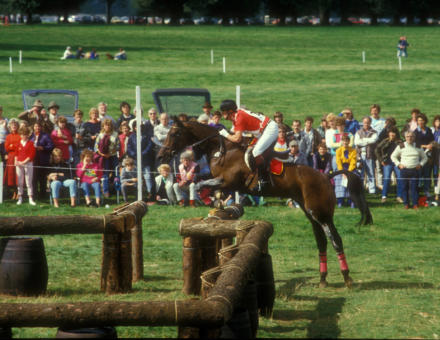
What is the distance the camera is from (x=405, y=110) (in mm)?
36188

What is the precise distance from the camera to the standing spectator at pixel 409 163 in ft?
69.1

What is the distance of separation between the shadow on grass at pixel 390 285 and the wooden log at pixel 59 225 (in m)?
4.13

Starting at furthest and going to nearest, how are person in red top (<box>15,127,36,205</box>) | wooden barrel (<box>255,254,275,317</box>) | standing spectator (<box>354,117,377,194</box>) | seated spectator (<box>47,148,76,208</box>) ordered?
standing spectator (<box>354,117,377,194</box>) → person in red top (<box>15,127,36,205</box>) → seated spectator (<box>47,148,76,208</box>) → wooden barrel (<box>255,254,275,317</box>)

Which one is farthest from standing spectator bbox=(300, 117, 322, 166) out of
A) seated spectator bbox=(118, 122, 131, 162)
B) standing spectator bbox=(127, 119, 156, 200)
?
seated spectator bbox=(118, 122, 131, 162)

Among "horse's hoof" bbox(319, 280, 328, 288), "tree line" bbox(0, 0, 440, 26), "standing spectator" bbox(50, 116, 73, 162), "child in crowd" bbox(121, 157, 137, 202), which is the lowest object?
"horse's hoof" bbox(319, 280, 328, 288)

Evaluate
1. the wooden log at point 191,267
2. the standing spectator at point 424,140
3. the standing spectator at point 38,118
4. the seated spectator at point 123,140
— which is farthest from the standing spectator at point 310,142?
the wooden log at point 191,267

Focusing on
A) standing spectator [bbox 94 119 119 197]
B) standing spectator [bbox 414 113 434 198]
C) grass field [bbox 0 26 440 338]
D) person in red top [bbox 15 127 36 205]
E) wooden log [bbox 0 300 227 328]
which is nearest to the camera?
wooden log [bbox 0 300 227 328]

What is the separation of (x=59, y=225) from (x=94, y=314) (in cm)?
439

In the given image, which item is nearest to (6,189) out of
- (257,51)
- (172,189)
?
(172,189)

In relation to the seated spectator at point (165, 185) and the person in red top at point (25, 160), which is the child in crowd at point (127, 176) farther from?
the person in red top at point (25, 160)

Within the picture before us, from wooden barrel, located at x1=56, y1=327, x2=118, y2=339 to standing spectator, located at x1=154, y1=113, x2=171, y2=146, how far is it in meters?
14.3

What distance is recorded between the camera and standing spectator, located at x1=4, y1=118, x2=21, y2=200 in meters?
20.9

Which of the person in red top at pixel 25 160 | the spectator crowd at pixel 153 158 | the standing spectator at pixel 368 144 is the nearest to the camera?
the person in red top at pixel 25 160

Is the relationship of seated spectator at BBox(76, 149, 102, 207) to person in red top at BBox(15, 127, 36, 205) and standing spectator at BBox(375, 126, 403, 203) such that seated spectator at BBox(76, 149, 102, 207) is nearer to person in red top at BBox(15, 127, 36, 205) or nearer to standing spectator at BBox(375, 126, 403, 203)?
person in red top at BBox(15, 127, 36, 205)
